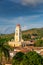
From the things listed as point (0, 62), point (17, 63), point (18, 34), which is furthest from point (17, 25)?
point (17, 63)

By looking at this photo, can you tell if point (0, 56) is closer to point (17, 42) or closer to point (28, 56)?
point (28, 56)

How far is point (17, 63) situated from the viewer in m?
38.8

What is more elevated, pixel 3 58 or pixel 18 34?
pixel 18 34

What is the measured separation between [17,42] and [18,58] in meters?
57.4

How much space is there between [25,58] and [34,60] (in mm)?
1427

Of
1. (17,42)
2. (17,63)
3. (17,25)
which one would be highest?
(17,25)

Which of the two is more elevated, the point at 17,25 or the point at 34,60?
the point at 17,25

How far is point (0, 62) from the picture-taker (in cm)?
4547

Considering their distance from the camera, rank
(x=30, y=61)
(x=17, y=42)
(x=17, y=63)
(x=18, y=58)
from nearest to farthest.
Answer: (x=30, y=61) → (x=17, y=63) → (x=18, y=58) → (x=17, y=42)

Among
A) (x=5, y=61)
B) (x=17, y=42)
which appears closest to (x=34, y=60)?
(x=5, y=61)

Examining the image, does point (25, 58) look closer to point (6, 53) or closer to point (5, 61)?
point (6, 53)

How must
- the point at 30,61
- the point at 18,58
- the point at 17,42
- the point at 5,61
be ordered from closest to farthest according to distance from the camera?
the point at 30,61 → the point at 18,58 → the point at 5,61 → the point at 17,42

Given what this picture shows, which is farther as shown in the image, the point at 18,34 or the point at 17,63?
the point at 18,34

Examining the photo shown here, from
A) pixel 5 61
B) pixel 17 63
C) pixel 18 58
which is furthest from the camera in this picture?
pixel 5 61
